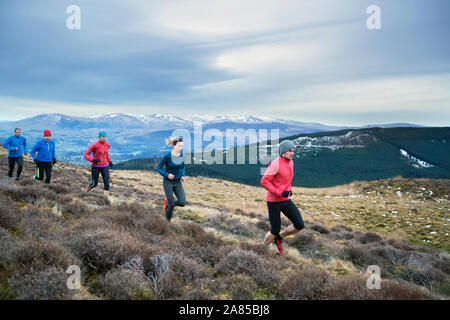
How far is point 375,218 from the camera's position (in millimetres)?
20062

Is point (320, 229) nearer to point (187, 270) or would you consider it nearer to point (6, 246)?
point (187, 270)

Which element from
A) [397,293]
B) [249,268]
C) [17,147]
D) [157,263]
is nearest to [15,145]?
Result: [17,147]

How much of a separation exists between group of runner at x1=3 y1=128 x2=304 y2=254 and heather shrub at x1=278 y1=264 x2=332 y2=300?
6.41 feet

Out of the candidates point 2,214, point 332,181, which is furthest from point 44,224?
point 332,181

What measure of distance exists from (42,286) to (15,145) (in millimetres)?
12688

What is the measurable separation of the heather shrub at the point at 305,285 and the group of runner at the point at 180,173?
6.41ft

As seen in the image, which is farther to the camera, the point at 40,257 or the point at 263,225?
the point at 263,225

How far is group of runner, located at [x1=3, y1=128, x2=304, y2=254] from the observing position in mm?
5973

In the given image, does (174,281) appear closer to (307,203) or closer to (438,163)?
(307,203)

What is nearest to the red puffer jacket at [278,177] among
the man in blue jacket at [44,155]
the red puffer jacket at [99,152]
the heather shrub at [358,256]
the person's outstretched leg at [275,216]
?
the person's outstretched leg at [275,216]

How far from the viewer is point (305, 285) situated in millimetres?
3838

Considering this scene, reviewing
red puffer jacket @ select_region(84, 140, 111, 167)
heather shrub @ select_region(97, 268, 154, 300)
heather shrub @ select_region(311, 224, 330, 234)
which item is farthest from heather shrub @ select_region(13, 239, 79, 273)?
heather shrub @ select_region(311, 224, 330, 234)

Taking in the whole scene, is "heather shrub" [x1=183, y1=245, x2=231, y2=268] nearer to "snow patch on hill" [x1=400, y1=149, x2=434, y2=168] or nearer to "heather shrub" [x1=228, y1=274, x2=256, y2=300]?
"heather shrub" [x1=228, y1=274, x2=256, y2=300]
